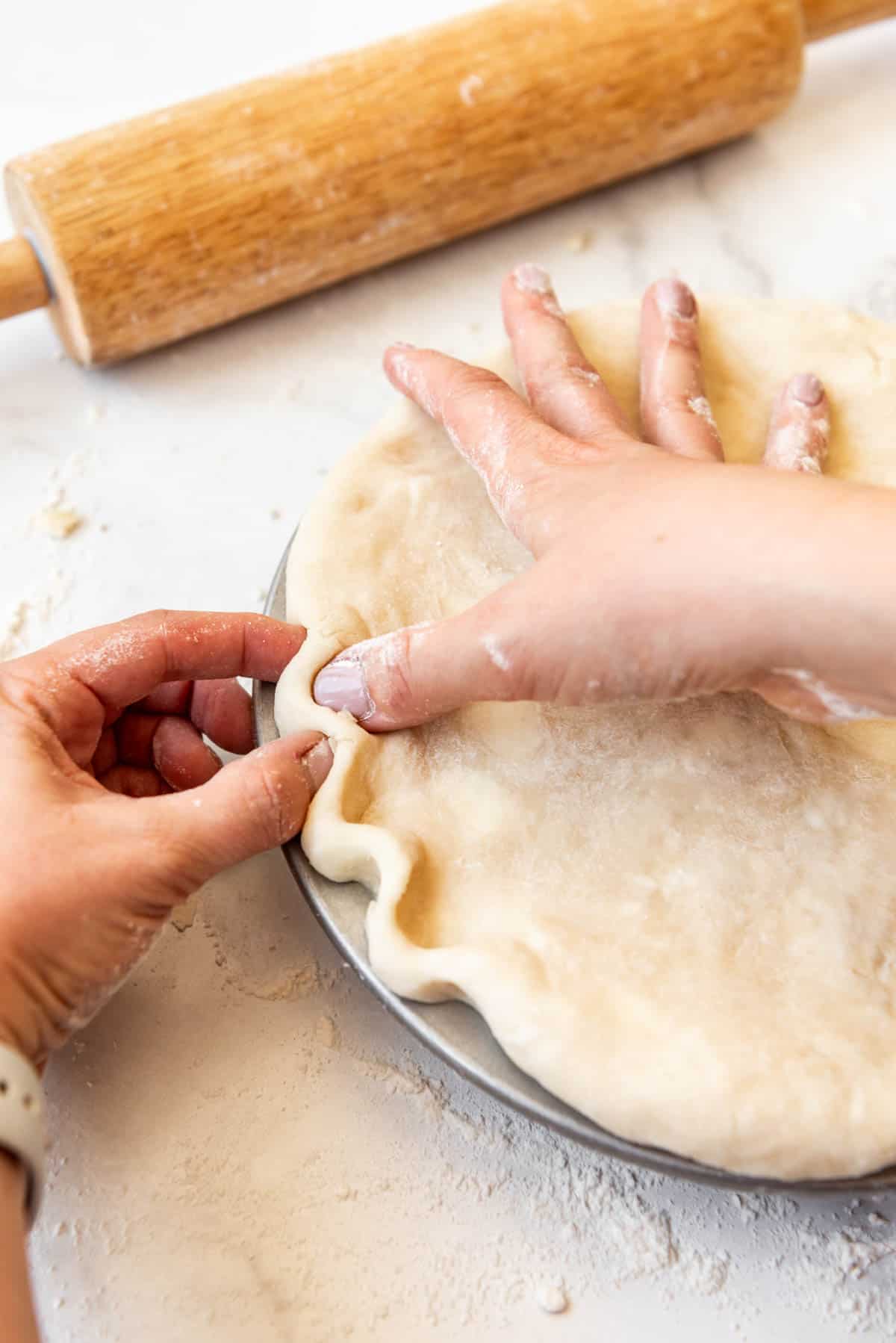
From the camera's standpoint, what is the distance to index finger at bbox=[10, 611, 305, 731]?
1.28 meters

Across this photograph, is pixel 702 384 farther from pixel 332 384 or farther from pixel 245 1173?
pixel 245 1173

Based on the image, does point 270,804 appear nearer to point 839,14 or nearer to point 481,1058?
point 481,1058

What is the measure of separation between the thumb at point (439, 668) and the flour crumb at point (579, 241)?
3.96 ft

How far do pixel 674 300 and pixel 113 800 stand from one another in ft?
3.22

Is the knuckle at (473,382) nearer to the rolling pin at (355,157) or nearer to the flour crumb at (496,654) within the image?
the flour crumb at (496,654)

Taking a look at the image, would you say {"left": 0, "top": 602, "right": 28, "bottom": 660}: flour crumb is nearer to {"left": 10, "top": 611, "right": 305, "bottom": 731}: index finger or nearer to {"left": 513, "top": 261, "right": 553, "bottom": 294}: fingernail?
{"left": 10, "top": 611, "right": 305, "bottom": 731}: index finger

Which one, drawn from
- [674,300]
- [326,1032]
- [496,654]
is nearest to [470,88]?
[674,300]

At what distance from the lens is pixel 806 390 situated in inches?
59.7

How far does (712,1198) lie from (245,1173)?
0.51m

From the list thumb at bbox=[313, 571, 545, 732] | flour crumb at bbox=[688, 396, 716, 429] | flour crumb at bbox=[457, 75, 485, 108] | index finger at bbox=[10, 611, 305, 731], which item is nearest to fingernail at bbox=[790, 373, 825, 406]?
flour crumb at bbox=[688, 396, 716, 429]

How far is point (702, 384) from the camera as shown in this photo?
4.95 feet

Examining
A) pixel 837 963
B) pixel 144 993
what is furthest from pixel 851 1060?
pixel 144 993

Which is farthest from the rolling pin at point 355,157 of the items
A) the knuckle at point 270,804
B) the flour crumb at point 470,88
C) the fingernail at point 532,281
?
the knuckle at point 270,804

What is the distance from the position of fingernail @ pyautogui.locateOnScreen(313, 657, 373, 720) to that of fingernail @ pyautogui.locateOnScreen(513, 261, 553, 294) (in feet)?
2.04
